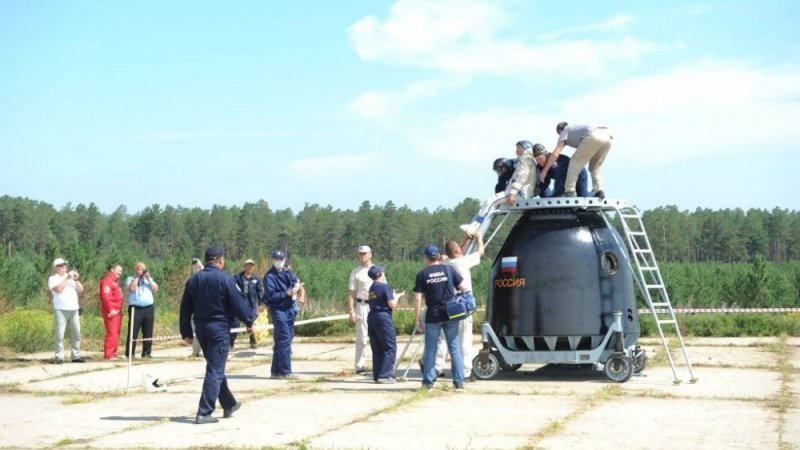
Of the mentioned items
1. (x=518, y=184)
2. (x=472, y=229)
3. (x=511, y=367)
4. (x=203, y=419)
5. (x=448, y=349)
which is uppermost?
(x=518, y=184)

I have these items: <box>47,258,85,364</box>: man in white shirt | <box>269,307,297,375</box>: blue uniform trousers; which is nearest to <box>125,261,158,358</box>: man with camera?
<box>47,258,85,364</box>: man in white shirt

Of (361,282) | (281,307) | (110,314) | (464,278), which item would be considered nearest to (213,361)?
(281,307)

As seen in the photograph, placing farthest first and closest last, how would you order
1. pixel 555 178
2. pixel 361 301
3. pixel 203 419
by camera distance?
pixel 361 301, pixel 555 178, pixel 203 419

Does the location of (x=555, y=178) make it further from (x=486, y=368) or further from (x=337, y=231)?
(x=337, y=231)

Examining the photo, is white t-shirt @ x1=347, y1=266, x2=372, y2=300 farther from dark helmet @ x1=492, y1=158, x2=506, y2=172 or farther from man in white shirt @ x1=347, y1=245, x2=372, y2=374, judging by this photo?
dark helmet @ x1=492, y1=158, x2=506, y2=172

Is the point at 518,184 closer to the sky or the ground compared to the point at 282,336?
closer to the sky

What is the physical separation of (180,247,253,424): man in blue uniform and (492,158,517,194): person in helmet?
529 cm

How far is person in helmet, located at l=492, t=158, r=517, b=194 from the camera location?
15641 millimetres

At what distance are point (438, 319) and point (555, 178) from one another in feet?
10.4

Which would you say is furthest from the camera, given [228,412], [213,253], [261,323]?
[261,323]

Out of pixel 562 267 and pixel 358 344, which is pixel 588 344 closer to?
pixel 562 267

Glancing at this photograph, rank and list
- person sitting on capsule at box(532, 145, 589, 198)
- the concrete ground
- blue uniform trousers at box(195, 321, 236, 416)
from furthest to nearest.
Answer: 1. person sitting on capsule at box(532, 145, 589, 198)
2. blue uniform trousers at box(195, 321, 236, 416)
3. the concrete ground

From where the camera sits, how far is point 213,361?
1141 centimetres

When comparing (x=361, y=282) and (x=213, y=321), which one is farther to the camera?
(x=361, y=282)
